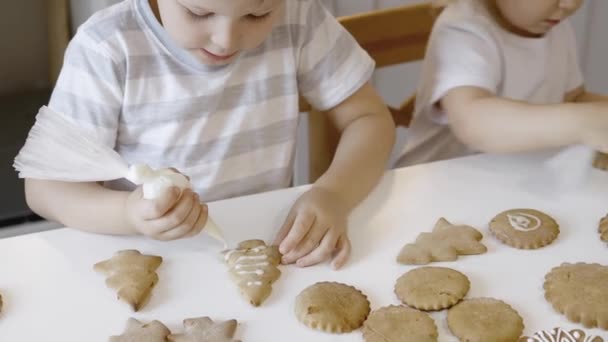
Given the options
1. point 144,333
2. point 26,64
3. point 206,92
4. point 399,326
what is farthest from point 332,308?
point 26,64

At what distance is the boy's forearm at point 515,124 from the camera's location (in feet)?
3.13

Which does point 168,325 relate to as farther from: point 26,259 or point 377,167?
point 377,167

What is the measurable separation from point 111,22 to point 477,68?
1.67ft

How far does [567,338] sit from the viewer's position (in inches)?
26.5

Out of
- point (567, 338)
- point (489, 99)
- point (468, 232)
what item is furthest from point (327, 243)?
point (489, 99)

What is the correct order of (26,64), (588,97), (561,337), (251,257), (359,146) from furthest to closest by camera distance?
(26,64) < (588,97) < (359,146) < (251,257) < (561,337)

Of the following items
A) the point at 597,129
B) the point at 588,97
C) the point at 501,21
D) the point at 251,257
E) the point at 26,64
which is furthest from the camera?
the point at 26,64

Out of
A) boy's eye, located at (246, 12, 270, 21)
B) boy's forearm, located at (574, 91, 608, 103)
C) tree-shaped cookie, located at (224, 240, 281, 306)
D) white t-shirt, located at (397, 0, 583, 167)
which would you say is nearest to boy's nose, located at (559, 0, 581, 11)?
white t-shirt, located at (397, 0, 583, 167)

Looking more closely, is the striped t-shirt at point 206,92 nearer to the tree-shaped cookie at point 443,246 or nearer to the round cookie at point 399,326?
the tree-shaped cookie at point 443,246

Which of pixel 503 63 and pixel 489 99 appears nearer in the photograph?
pixel 489 99

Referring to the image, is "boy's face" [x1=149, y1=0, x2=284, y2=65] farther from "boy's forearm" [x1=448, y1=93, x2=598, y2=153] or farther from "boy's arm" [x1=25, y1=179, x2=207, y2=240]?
"boy's forearm" [x1=448, y1=93, x2=598, y2=153]

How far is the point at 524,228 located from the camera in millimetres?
839

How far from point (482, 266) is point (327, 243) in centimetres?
16

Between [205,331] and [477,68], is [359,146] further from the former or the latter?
[205,331]
